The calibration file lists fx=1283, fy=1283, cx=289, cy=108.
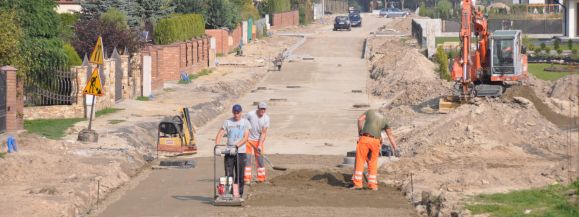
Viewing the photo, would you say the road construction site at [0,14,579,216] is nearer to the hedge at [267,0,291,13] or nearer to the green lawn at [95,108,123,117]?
the green lawn at [95,108,123,117]

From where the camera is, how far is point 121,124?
33.3 m

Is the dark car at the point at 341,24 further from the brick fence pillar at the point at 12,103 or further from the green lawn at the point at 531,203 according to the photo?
the green lawn at the point at 531,203

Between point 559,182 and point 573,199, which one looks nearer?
point 573,199

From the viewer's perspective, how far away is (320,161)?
27266 millimetres

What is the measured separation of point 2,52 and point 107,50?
48.3ft

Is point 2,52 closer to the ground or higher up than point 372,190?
higher up

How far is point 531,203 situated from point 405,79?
3162 cm

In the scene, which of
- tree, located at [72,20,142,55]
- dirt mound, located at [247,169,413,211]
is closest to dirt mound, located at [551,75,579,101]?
dirt mound, located at [247,169,413,211]

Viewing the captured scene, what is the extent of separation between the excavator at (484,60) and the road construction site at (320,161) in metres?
0.86

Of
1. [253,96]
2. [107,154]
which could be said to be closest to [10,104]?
[107,154]

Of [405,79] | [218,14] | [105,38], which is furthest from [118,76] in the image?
[218,14]

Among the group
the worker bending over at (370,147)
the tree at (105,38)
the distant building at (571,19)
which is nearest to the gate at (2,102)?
the worker bending over at (370,147)

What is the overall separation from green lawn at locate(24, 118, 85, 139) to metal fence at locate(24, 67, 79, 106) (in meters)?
1.01

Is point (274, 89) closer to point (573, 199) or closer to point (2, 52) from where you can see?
point (2, 52)
